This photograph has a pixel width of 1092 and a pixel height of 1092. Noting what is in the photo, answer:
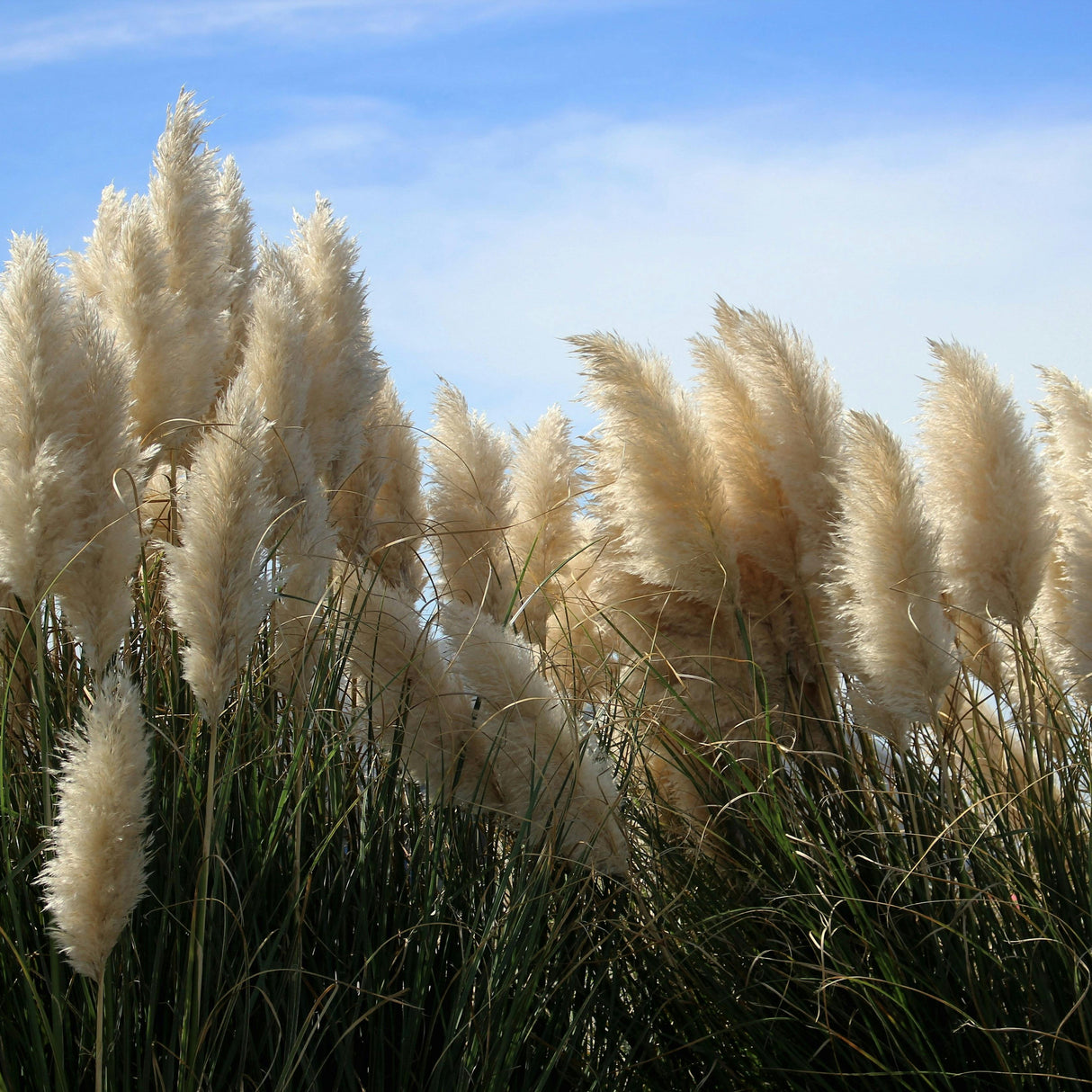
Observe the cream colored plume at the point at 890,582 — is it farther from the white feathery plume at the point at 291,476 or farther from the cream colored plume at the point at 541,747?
the white feathery plume at the point at 291,476

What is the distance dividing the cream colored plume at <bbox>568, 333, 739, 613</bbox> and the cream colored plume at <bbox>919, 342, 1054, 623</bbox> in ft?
1.76

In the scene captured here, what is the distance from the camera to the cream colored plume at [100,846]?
1410 millimetres

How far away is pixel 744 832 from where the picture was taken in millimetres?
2508

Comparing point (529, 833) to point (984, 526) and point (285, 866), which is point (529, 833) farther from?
point (984, 526)

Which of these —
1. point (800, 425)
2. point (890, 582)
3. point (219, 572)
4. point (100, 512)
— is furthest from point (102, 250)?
point (890, 582)

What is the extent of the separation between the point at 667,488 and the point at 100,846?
156 centimetres

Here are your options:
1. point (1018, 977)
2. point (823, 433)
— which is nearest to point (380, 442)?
point (823, 433)

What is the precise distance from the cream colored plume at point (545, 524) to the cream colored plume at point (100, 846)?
5.31 ft

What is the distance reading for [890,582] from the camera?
2342mm

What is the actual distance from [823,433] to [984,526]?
438 mm

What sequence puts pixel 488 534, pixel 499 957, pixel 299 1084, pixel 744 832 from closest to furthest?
pixel 299 1084
pixel 499 957
pixel 744 832
pixel 488 534

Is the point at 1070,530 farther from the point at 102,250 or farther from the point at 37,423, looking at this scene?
the point at 102,250

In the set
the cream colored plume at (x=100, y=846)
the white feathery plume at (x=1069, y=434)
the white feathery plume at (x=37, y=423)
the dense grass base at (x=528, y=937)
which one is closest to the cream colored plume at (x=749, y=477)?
the dense grass base at (x=528, y=937)

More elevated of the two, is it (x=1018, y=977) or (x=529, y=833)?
(x=529, y=833)
